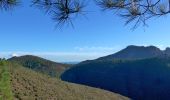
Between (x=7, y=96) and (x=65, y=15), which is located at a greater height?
(x=65, y=15)

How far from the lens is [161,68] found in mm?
146750

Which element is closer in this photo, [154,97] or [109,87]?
[154,97]

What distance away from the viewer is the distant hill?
5266 inches

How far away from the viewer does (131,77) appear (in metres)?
153

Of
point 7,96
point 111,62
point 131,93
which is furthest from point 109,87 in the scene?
point 7,96

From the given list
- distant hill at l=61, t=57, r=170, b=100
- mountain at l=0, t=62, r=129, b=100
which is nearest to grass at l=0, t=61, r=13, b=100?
mountain at l=0, t=62, r=129, b=100

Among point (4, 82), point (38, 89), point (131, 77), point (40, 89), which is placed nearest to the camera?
point (4, 82)

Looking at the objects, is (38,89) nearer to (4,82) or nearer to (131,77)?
(4,82)

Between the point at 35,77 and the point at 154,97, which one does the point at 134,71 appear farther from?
the point at 35,77

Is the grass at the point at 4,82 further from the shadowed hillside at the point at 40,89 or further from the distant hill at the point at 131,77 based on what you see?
the distant hill at the point at 131,77

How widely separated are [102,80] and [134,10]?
148 metres

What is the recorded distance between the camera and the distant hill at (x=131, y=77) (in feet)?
439

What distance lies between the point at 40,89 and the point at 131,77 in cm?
9664

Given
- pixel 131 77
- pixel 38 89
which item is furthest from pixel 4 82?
pixel 131 77
